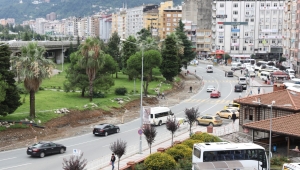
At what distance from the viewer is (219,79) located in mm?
101125

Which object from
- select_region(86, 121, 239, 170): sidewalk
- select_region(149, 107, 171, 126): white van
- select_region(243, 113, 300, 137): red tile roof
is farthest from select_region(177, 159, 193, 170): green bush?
select_region(149, 107, 171, 126): white van

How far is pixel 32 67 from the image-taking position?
46812 mm

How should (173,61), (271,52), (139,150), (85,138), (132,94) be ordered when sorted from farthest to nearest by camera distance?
(271,52), (173,61), (132,94), (85,138), (139,150)

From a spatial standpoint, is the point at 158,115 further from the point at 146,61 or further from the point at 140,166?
the point at 146,61

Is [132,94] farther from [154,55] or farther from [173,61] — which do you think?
[173,61]

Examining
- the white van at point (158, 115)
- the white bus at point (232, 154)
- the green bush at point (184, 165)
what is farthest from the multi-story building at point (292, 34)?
the green bush at point (184, 165)

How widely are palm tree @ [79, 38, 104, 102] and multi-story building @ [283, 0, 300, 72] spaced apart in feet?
198

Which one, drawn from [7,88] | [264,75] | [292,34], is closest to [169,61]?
[264,75]

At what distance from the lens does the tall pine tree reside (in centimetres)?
4369

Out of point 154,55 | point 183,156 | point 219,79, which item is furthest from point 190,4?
point 183,156

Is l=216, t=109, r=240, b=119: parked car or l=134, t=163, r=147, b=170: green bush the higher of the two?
l=216, t=109, r=240, b=119: parked car

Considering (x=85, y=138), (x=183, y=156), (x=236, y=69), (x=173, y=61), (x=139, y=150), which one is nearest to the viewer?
(x=183, y=156)

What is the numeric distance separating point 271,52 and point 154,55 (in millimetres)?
79602

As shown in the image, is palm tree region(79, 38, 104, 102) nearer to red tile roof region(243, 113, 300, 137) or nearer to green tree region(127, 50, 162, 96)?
green tree region(127, 50, 162, 96)
